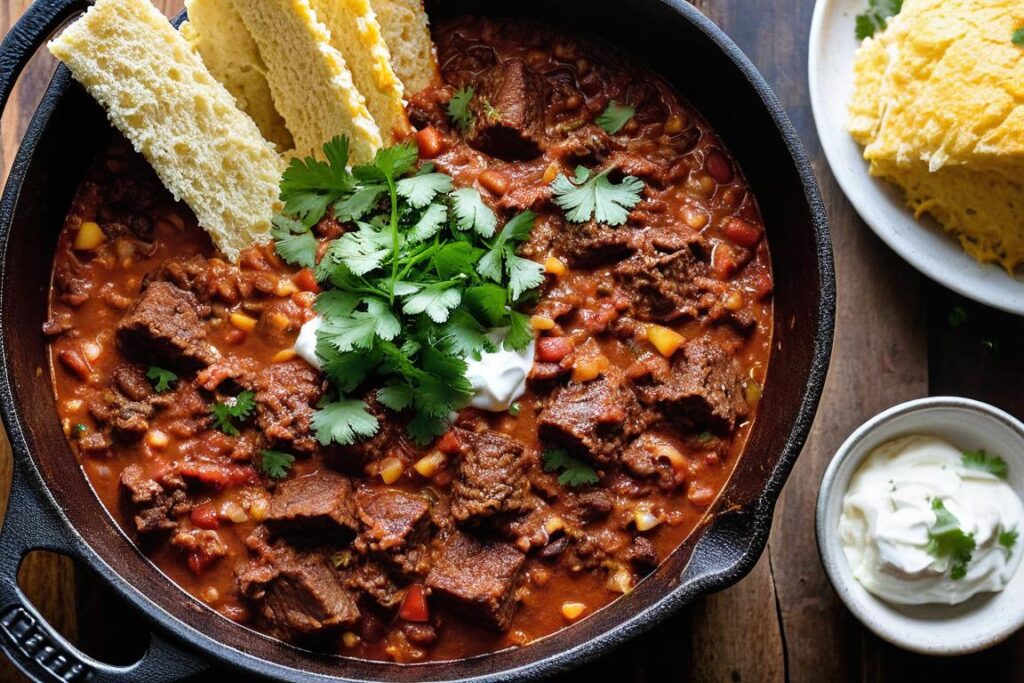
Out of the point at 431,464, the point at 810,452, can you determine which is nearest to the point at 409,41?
the point at 431,464

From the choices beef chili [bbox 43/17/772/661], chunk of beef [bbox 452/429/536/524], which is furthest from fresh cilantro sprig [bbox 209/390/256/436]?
chunk of beef [bbox 452/429/536/524]

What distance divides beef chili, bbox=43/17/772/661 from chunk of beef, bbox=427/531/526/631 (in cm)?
1

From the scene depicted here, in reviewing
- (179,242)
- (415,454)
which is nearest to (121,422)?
(179,242)

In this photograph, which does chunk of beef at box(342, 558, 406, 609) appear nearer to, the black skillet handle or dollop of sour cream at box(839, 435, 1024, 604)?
the black skillet handle

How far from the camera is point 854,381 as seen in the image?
193 inches

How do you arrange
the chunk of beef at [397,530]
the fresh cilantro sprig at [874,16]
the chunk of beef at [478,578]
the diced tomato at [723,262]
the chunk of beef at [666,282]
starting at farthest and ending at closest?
the fresh cilantro sprig at [874,16]
the diced tomato at [723,262]
the chunk of beef at [666,282]
the chunk of beef at [397,530]
the chunk of beef at [478,578]

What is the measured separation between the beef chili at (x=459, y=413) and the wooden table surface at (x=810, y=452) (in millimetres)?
467

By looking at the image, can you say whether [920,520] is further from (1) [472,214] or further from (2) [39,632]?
Answer: (2) [39,632]

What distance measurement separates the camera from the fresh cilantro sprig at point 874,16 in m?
4.96

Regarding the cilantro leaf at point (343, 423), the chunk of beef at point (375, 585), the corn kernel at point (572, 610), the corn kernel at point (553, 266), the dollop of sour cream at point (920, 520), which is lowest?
the dollop of sour cream at point (920, 520)

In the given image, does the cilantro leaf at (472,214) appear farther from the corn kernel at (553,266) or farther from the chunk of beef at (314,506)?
the chunk of beef at (314,506)

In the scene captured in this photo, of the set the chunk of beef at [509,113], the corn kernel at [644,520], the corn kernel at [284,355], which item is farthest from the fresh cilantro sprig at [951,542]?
the corn kernel at [284,355]

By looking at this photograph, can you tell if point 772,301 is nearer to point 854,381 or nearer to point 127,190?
point 854,381

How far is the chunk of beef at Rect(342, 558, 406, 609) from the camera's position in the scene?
14.2 feet
